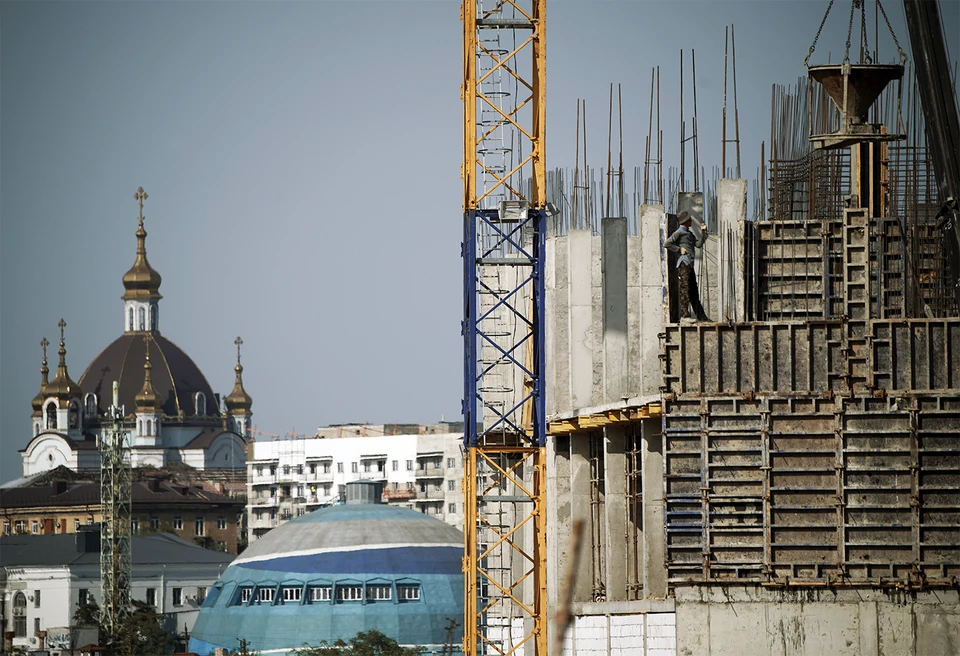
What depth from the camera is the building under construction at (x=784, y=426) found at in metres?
40.2

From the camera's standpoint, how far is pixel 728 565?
40656mm

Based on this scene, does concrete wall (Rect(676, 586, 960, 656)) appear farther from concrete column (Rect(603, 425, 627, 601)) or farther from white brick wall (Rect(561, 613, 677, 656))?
concrete column (Rect(603, 425, 627, 601))

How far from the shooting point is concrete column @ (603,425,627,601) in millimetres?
48094

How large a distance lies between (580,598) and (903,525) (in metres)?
13.3

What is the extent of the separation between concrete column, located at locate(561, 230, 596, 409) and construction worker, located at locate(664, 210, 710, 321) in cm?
815

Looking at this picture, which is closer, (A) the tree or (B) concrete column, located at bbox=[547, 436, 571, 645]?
(B) concrete column, located at bbox=[547, 436, 571, 645]

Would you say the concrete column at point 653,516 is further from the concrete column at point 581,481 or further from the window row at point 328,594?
the window row at point 328,594

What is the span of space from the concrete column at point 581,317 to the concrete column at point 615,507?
2.55 m

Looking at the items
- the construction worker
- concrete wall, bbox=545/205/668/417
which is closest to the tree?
concrete wall, bbox=545/205/668/417

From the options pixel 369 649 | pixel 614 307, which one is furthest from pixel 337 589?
pixel 614 307

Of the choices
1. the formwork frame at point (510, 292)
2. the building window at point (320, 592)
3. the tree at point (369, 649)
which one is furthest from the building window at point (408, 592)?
the formwork frame at point (510, 292)

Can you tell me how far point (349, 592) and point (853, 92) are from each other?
94.2 metres

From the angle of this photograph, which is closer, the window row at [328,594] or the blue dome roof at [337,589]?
the blue dome roof at [337,589]

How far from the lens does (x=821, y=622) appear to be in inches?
1580
